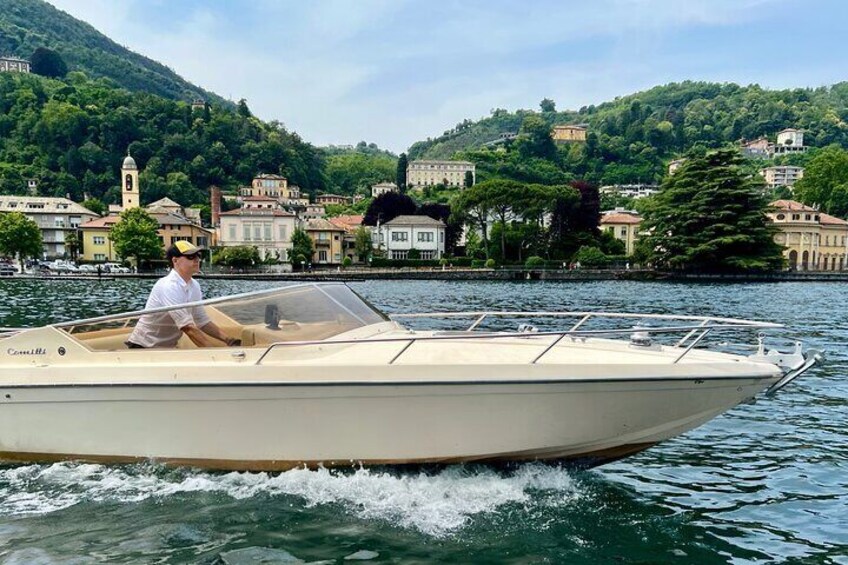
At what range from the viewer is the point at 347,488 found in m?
5.76

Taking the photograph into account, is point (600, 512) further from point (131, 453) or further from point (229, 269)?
point (229, 269)

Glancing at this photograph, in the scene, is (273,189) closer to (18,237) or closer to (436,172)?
(436,172)

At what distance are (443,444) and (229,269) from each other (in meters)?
77.9

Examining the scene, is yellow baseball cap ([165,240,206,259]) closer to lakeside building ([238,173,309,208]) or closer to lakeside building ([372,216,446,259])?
lakeside building ([372,216,446,259])

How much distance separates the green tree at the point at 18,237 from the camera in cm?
7331

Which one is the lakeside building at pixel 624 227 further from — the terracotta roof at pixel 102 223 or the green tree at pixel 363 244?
the terracotta roof at pixel 102 223

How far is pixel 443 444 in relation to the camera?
5.62m

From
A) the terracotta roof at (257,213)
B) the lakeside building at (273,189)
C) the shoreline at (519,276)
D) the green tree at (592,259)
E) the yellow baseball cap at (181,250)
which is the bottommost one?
the shoreline at (519,276)

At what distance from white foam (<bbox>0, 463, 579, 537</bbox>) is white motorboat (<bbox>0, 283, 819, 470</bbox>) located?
163 millimetres

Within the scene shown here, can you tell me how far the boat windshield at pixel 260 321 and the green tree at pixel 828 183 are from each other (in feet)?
401

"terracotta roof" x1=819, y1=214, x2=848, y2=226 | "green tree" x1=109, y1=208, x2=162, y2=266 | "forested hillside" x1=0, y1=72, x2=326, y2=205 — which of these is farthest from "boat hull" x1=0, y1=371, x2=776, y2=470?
"forested hillside" x1=0, y1=72, x2=326, y2=205

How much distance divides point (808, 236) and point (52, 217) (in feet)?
370

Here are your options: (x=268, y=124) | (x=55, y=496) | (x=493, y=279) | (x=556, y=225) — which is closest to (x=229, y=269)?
(x=493, y=279)

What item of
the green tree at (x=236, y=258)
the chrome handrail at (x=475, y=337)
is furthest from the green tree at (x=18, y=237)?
the chrome handrail at (x=475, y=337)
